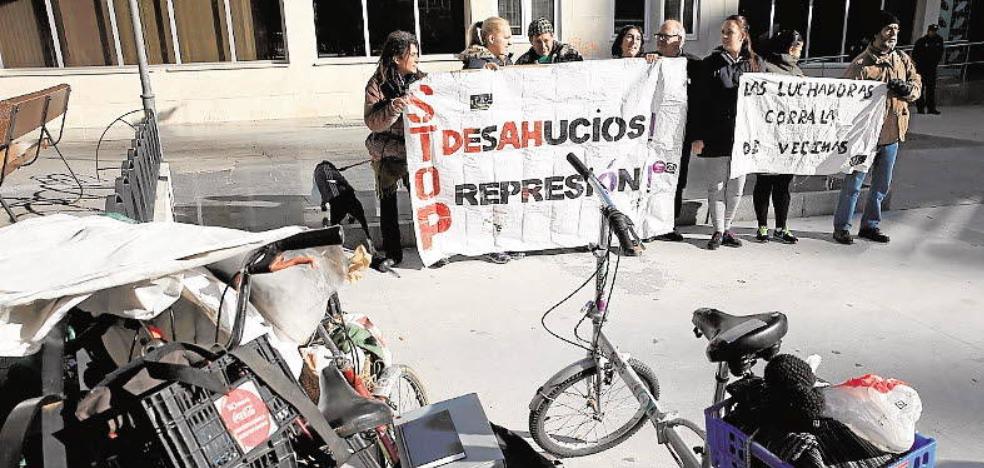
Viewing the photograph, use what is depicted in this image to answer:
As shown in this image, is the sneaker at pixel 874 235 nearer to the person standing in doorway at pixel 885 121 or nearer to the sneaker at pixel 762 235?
the person standing in doorway at pixel 885 121

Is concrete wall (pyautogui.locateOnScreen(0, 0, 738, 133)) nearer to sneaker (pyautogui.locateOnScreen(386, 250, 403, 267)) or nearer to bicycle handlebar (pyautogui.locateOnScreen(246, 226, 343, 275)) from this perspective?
sneaker (pyautogui.locateOnScreen(386, 250, 403, 267))

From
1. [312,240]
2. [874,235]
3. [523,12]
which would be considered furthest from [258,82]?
[312,240]

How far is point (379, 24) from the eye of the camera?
13633 mm

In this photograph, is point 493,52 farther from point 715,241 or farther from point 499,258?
point 715,241

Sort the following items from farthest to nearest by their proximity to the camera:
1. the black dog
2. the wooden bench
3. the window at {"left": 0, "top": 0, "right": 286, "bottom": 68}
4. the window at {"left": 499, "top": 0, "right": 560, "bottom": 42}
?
the window at {"left": 499, "top": 0, "right": 560, "bottom": 42}
the window at {"left": 0, "top": 0, "right": 286, "bottom": 68}
the wooden bench
the black dog

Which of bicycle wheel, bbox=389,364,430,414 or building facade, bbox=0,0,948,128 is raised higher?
building facade, bbox=0,0,948,128

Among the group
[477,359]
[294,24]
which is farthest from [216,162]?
[477,359]

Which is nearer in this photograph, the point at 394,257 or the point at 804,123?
the point at 394,257

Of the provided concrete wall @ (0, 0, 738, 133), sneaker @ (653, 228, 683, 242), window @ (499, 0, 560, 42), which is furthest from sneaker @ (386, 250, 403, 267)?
window @ (499, 0, 560, 42)

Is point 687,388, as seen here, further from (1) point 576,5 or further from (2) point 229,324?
(1) point 576,5

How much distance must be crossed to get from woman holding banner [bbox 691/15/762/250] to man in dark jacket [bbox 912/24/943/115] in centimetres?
960

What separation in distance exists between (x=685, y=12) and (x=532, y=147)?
10963 mm

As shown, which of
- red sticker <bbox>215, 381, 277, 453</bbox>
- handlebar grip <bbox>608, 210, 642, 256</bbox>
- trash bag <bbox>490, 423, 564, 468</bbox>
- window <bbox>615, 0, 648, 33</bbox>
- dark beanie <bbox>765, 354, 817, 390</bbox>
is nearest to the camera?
red sticker <bbox>215, 381, 277, 453</bbox>

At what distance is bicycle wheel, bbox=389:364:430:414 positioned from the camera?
Result: 316 cm
